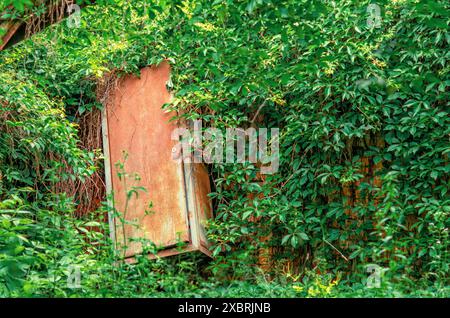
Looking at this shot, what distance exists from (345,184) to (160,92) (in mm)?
1946

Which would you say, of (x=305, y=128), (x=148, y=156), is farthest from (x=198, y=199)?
(x=305, y=128)

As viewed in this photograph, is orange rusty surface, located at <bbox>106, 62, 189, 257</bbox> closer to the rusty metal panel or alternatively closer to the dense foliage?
the rusty metal panel

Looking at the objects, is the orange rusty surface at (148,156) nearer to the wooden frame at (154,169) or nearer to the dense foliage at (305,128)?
the wooden frame at (154,169)

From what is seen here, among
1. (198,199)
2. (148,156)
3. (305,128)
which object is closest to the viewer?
(305,128)

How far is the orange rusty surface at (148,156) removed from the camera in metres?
5.45

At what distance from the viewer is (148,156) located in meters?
5.69

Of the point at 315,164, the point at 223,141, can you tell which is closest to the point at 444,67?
the point at 315,164

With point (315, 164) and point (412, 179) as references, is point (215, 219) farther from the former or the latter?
point (412, 179)

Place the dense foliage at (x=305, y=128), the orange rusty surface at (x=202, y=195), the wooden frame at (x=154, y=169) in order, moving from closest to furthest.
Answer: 1. the dense foliage at (x=305, y=128)
2. the wooden frame at (x=154, y=169)
3. the orange rusty surface at (x=202, y=195)

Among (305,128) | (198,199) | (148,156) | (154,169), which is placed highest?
(305,128)

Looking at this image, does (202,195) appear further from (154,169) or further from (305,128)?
(305,128)

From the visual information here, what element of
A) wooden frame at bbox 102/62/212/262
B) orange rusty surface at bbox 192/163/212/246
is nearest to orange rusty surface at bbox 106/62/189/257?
wooden frame at bbox 102/62/212/262

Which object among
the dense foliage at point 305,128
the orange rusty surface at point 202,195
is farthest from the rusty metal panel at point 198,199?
the dense foliage at point 305,128
